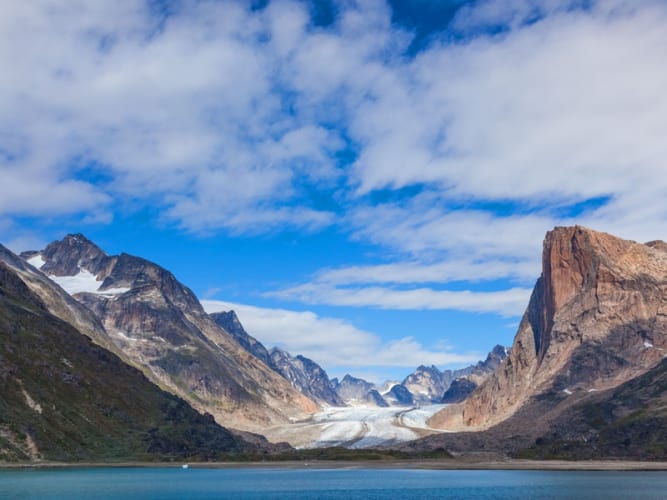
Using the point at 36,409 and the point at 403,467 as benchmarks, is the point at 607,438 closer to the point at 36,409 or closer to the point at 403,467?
the point at 403,467

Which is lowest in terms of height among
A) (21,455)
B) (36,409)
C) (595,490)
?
(595,490)

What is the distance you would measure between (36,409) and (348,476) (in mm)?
80857

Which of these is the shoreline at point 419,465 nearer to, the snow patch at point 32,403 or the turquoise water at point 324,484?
the turquoise water at point 324,484

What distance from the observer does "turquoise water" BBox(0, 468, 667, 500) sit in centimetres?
10438

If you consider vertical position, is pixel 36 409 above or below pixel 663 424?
above

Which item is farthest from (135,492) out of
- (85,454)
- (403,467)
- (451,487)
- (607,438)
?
(607,438)

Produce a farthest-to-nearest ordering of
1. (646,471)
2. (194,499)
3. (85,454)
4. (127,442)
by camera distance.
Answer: (127,442), (85,454), (646,471), (194,499)

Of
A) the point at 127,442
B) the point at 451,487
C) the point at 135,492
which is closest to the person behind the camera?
the point at 135,492

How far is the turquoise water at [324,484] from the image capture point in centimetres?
10438

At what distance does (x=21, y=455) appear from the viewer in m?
161

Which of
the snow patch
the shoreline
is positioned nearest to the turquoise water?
the shoreline

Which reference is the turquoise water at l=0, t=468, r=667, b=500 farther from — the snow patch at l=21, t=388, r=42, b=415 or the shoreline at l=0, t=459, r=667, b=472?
the snow patch at l=21, t=388, r=42, b=415

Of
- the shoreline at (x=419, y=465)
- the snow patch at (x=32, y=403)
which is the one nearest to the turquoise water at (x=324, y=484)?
the shoreline at (x=419, y=465)

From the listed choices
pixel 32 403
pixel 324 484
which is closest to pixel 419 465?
pixel 324 484
